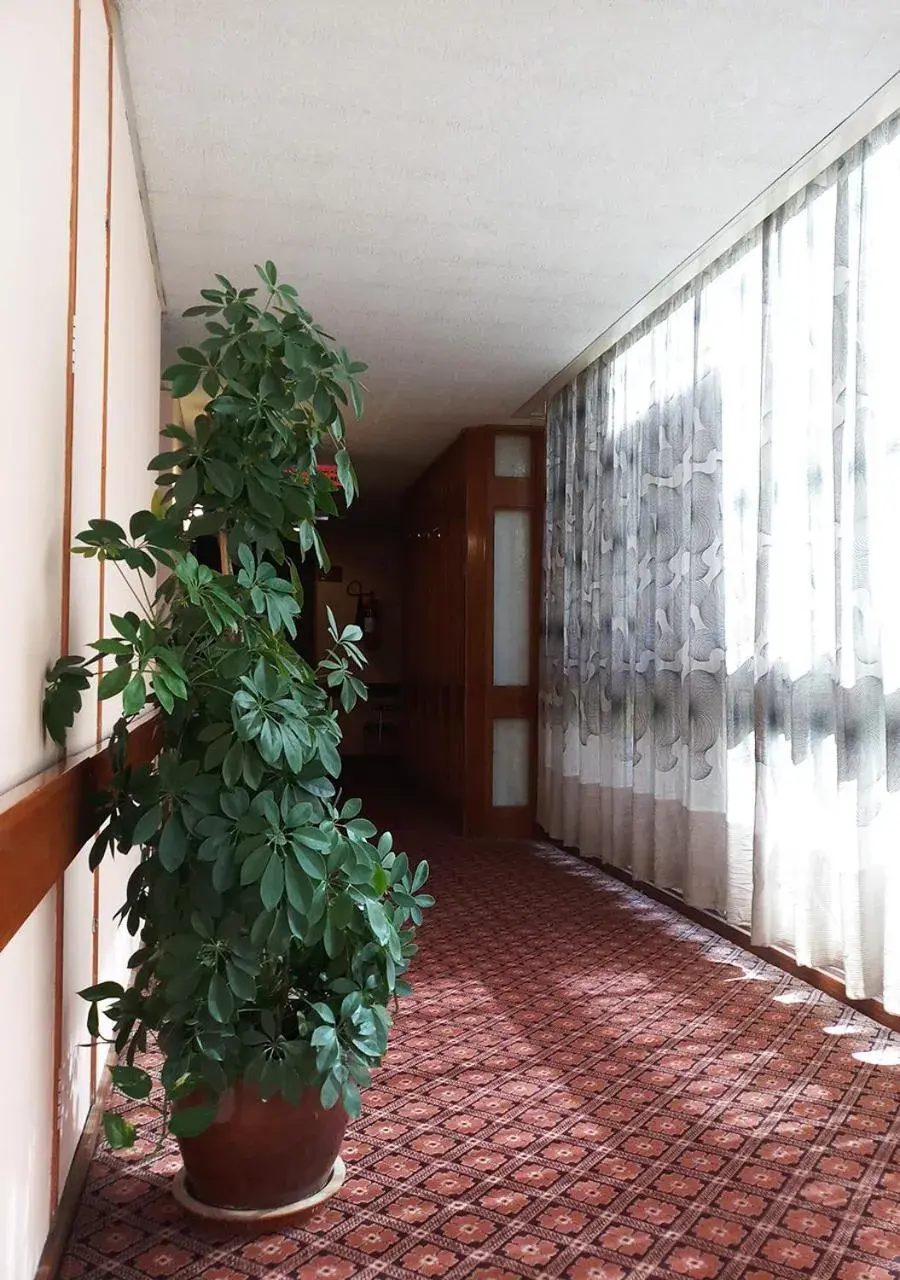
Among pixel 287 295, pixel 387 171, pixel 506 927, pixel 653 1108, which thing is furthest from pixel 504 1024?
pixel 387 171

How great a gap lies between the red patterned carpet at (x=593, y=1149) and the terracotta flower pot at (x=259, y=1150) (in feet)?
0.25

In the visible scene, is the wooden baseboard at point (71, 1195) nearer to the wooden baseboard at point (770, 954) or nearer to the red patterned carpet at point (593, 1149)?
the red patterned carpet at point (593, 1149)

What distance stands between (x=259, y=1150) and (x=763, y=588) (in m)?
2.98

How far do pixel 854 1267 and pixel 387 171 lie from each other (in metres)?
3.66

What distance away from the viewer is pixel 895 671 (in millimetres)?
3613

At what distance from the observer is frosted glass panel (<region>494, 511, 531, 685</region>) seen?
8141 millimetres

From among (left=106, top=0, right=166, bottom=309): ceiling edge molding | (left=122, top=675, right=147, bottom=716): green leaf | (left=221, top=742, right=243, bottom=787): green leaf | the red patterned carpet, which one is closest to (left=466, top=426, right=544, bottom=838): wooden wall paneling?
(left=106, top=0, right=166, bottom=309): ceiling edge molding

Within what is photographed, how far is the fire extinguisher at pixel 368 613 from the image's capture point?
14.5m

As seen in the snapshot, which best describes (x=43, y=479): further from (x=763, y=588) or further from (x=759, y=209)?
(x=759, y=209)

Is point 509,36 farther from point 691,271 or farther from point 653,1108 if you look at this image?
point 653,1108

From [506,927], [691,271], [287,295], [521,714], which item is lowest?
[506,927]

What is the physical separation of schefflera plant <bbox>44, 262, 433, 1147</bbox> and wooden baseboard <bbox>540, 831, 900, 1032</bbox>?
2.10 metres

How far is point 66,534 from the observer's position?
2.25 metres

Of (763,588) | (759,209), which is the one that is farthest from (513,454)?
(763,588)
